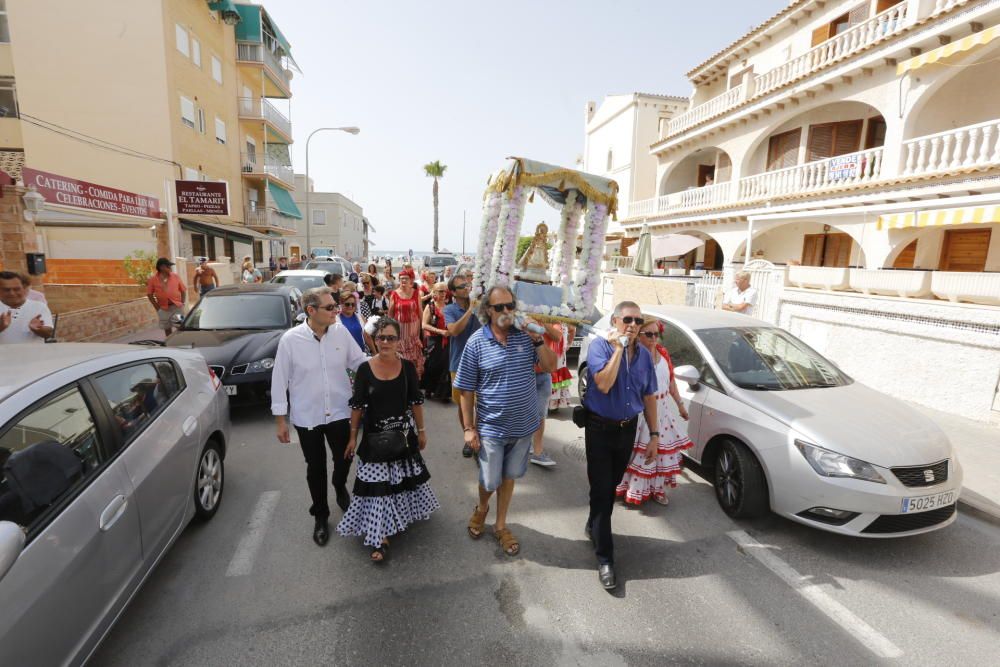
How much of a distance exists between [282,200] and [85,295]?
19.5m

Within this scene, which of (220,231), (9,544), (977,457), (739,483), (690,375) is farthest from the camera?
(220,231)

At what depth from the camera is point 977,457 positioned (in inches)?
209

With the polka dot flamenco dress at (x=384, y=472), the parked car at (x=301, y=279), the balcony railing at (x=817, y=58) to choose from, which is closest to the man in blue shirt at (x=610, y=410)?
the polka dot flamenco dress at (x=384, y=472)

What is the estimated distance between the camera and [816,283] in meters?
8.75

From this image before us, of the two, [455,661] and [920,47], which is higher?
[920,47]

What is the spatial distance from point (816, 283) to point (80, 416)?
10089mm

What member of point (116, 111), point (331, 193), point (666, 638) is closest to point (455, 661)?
point (666, 638)

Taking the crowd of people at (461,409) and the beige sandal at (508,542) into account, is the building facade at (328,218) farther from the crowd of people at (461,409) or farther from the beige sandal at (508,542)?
the beige sandal at (508,542)

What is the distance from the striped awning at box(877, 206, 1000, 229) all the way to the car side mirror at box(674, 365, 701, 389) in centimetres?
612

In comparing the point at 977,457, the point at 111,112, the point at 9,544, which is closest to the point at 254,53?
the point at 111,112

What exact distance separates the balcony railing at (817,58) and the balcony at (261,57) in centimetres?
2383

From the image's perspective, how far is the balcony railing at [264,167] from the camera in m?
27.5

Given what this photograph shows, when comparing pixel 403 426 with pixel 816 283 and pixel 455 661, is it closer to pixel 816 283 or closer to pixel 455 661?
pixel 455 661

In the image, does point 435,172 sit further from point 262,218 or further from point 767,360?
point 767,360
